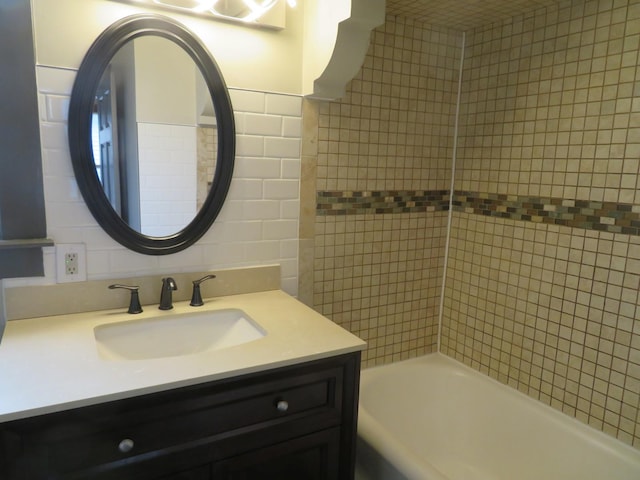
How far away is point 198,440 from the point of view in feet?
3.78

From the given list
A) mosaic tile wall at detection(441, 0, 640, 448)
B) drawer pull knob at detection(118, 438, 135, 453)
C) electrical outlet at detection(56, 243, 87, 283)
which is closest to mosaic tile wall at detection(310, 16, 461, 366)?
mosaic tile wall at detection(441, 0, 640, 448)

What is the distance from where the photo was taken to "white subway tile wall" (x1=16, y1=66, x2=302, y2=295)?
1.40 m

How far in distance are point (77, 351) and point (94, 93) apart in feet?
2.59

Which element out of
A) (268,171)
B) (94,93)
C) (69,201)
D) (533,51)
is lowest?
(69,201)

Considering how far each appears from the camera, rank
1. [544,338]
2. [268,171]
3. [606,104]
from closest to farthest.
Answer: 1. [606,104]
2. [268,171]
3. [544,338]

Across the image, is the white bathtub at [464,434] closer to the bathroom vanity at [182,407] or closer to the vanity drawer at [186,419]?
the bathroom vanity at [182,407]

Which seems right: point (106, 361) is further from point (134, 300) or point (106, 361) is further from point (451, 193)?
point (451, 193)

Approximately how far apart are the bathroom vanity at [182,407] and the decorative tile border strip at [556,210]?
104cm

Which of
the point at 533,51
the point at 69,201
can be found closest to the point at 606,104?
the point at 533,51

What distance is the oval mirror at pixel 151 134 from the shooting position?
4.67 ft

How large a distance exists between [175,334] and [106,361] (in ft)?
1.22

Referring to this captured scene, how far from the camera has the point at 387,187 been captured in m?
2.08

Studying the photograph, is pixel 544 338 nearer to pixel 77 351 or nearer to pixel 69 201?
pixel 77 351

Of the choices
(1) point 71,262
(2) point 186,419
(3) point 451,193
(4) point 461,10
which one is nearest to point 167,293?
(1) point 71,262
